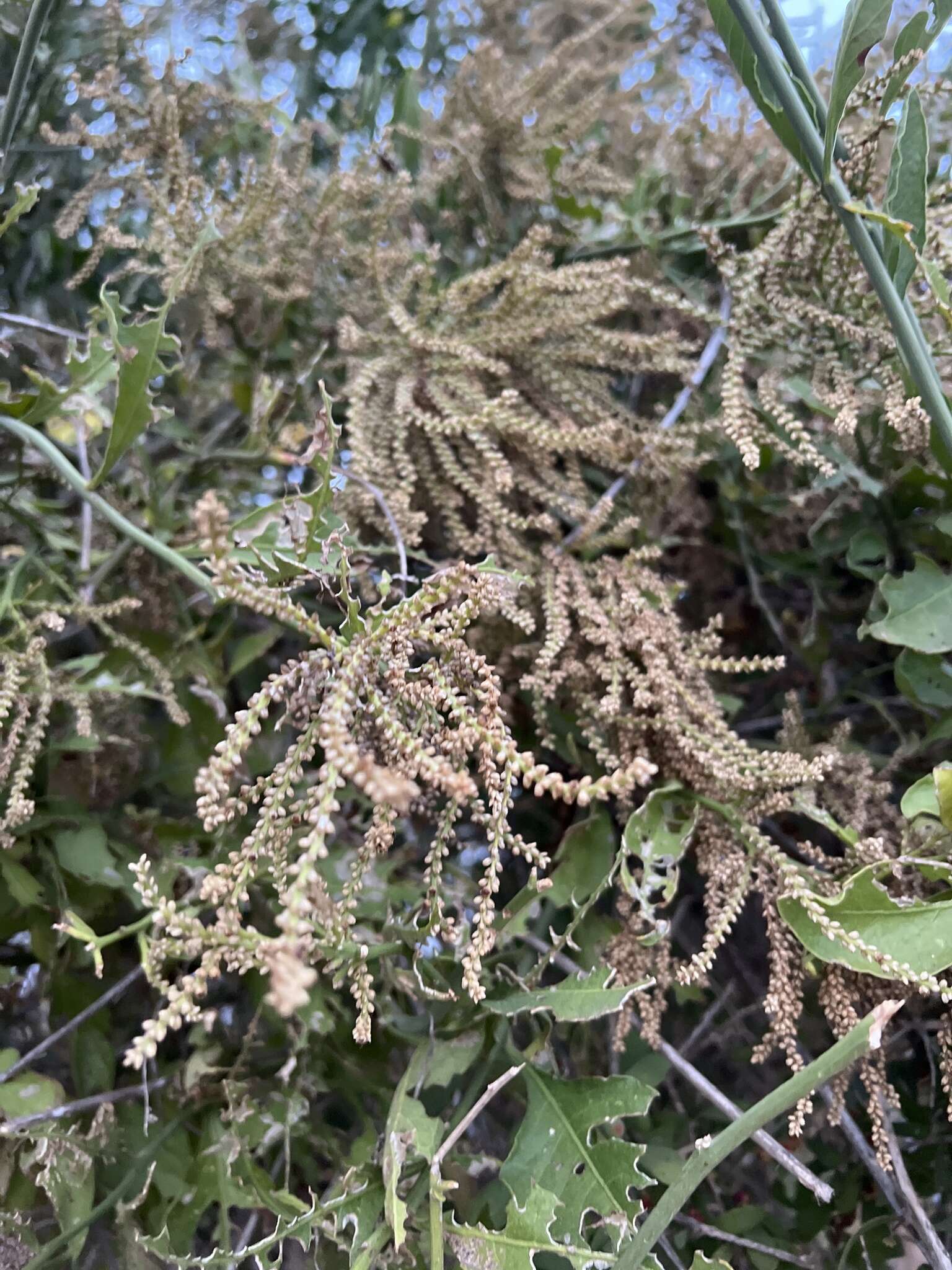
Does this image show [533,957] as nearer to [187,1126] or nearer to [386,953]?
[386,953]

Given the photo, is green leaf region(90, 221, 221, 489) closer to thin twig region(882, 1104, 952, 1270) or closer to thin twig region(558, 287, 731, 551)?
thin twig region(558, 287, 731, 551)

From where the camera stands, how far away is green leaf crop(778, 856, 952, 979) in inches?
16.5

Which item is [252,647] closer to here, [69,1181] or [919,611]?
[69,1181]

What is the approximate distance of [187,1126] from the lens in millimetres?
596

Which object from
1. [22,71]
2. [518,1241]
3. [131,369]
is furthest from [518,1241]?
[22,71]

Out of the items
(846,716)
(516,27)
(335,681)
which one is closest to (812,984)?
(846,716)

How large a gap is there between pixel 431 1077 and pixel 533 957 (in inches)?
4.4

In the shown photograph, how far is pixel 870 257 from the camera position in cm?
48

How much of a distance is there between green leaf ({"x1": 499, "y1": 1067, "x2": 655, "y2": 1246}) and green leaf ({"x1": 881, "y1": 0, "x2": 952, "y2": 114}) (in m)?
0.56

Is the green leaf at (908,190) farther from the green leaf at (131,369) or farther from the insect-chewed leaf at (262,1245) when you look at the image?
the insect-chewed leaf at (262,1245)

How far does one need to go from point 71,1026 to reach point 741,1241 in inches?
17.7

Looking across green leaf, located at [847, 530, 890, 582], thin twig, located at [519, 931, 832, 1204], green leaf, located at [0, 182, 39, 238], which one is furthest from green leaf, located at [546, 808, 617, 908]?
green leaf, located at [0, 182, 39, 238]

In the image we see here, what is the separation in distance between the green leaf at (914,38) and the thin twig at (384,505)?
355 millimetres

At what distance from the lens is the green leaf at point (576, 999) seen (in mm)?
441
